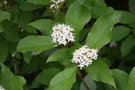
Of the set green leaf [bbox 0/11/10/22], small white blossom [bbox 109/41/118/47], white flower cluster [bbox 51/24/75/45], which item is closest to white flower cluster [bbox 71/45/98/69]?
white flower cluster [bbox 51/24/75/45]

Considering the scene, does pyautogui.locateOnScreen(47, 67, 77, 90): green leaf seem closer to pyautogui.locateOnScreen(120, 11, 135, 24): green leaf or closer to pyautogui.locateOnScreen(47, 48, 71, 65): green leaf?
pyautogui.locateOnScreen(47, 48, 71, 65): green leaf

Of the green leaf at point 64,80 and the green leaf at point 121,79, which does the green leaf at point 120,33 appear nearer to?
the green leaf at point 121,79

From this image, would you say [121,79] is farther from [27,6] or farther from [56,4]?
[27,6]

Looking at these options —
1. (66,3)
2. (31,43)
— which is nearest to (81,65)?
(31,43)

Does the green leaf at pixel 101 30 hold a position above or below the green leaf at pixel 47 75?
above

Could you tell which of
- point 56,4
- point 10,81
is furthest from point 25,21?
point 10,81

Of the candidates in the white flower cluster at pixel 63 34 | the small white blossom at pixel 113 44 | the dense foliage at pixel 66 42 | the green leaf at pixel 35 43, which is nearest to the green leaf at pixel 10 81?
the dense foliage at pixel 66 42

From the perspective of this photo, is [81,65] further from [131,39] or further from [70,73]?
[131,39]
